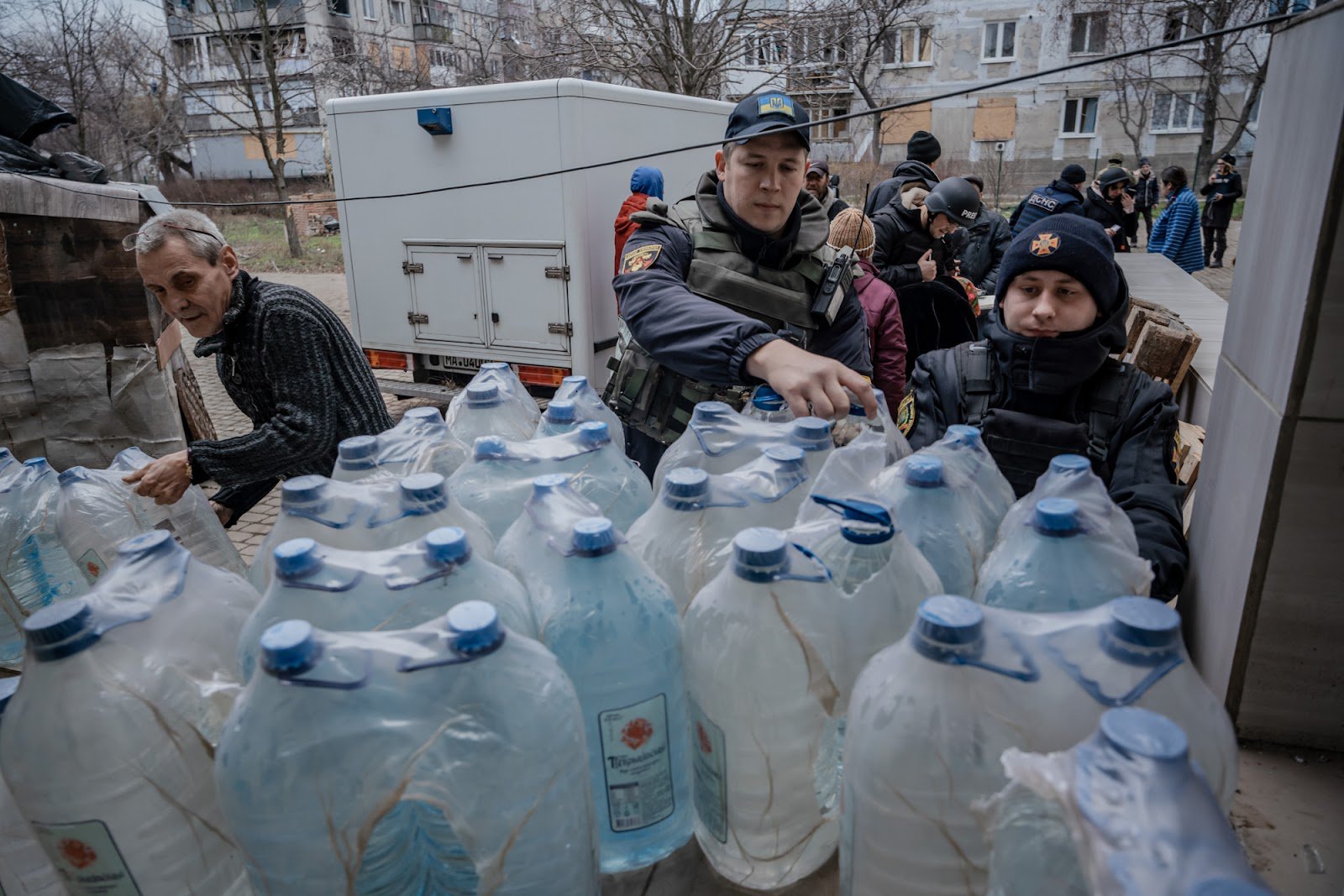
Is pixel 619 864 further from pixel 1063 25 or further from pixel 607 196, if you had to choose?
pixel 1063 25

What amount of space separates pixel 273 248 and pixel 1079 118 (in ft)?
104

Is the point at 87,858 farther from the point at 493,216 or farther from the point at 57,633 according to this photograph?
the point at 493,216

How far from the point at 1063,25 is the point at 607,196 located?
32689 mm

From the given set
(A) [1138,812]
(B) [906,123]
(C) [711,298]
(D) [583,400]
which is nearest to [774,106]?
(C) [711,298]

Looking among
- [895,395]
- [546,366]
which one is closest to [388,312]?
[546,366]

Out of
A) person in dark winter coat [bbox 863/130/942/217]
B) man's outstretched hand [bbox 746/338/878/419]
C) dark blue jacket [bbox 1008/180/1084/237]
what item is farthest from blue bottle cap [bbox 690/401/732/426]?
dark blue jacket [bbox 1008/180/1084/237]

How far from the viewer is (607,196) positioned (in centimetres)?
709

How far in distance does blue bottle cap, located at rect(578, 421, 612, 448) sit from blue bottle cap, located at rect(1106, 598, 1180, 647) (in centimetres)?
134

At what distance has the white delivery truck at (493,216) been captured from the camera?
21.6 feet

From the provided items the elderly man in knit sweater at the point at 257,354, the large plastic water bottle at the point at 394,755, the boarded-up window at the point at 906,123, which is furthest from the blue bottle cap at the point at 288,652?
the boarded-up window at the point at 906,123

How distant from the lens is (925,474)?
1697 millimetres

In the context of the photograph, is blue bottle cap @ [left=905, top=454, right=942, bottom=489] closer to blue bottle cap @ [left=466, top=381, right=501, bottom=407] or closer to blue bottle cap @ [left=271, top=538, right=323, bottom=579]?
blue bottle cap @ [left=271, top=538, right=323, bottom=579]

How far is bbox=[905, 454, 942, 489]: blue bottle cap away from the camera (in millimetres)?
1696

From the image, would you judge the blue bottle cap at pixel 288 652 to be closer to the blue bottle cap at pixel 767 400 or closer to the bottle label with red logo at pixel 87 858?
the bottle label with red logo at pixel 87 858
